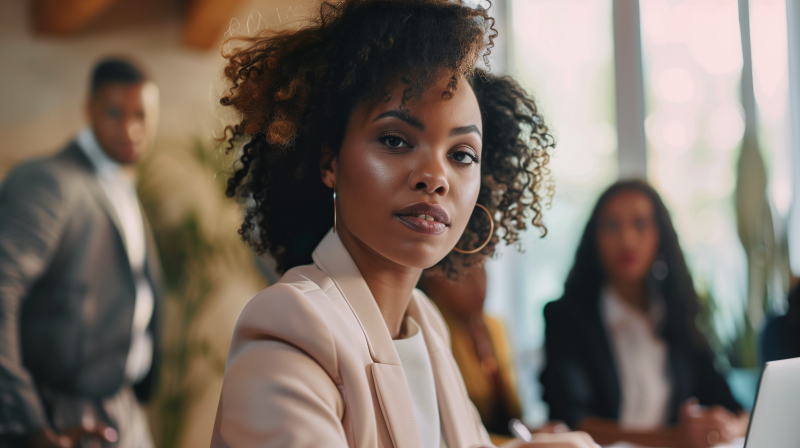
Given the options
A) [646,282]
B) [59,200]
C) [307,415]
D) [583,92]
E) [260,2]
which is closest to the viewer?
[307,415]

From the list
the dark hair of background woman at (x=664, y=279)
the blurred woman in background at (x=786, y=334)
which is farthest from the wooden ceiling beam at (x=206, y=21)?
the blurred woman in background at (x=786, y=334)

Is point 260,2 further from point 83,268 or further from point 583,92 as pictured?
point 583,92

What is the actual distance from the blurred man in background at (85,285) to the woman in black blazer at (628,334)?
1.90 meters

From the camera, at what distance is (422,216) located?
789mm

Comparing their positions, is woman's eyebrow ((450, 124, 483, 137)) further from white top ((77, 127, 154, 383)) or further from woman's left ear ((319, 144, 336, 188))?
white top ((77, 127, 154, 383))

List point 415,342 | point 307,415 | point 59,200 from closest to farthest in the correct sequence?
point 307,415 < point 415,342 < point 59,200

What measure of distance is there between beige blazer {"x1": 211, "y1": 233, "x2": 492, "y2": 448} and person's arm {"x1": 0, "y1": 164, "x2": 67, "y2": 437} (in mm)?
2020

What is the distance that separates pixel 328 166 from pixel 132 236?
2.29m

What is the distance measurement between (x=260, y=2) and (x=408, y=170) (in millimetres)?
2915

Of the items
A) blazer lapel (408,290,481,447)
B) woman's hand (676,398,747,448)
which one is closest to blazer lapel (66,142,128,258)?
blazer lapel (408,290,481,447)

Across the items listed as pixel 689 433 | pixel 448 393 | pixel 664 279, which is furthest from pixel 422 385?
pixel 664 279

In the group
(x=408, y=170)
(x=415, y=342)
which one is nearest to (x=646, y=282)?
(x=415, y=342)

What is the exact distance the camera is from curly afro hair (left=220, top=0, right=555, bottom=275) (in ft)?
2.64

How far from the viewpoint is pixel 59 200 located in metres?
2.54
